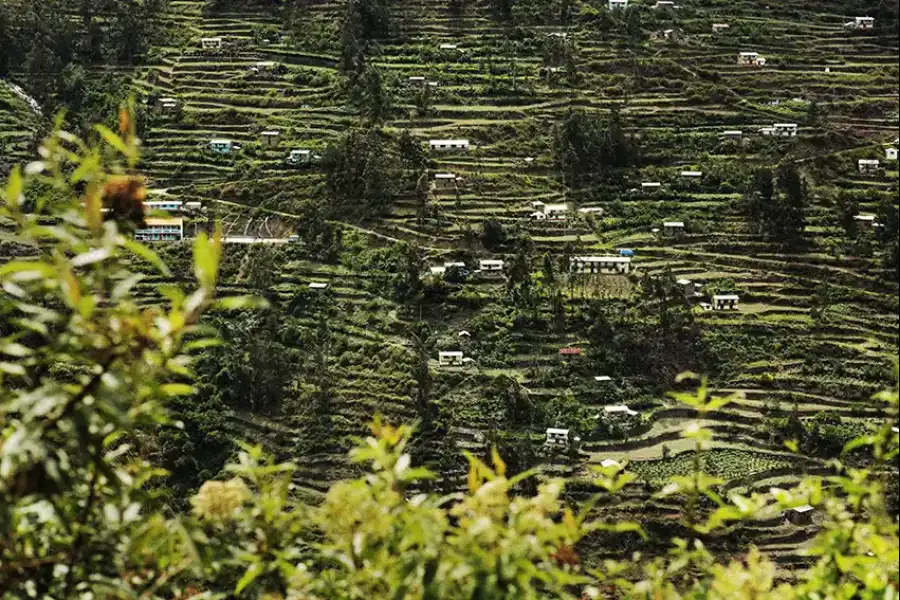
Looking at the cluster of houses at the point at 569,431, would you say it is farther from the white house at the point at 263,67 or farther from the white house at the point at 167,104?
the white house at the point at 263,67

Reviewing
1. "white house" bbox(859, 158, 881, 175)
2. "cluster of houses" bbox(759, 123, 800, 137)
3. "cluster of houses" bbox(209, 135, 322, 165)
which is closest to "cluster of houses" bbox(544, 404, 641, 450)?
"white house" bbox(859, 158, 881, 175)

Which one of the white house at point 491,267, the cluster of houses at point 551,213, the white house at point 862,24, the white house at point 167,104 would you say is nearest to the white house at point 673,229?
the cluster of houses at point 551,213

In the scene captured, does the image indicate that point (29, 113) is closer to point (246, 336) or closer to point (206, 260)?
point (246, 336)

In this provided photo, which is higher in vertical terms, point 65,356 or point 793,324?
point 65,356

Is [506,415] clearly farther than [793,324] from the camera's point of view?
No

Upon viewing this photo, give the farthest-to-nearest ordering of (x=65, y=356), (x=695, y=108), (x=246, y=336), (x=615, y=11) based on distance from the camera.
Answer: (x=615, y=11), (x=695, y=108), (x=246, y=336), (x=65, y=356)

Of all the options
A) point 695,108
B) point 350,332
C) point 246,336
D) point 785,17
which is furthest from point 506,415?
point 785,17

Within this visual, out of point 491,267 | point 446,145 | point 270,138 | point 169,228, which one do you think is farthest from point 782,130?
point 169,228
